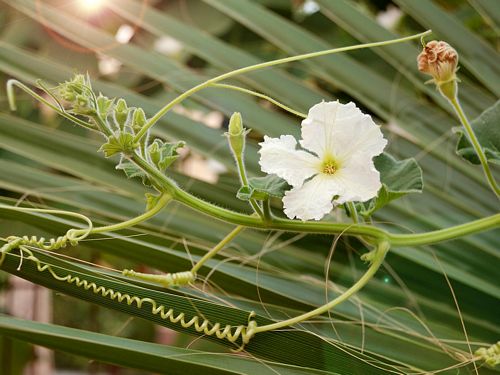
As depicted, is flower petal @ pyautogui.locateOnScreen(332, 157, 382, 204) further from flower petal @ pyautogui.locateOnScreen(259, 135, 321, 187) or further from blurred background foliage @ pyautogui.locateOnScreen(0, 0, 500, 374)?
blurred background foliage @ pyautogui.locateOnScreen(0, 0, 500, 374)

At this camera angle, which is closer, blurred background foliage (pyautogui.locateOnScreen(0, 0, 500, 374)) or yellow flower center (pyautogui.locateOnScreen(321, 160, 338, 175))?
yellow flower center (pyautogui.locateOnScreen(321, 160, 338, 175))

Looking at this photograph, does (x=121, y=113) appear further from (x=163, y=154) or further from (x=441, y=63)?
(x=441, y=63)

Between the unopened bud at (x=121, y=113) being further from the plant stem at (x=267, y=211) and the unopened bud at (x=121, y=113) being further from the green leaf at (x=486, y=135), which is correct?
the green leaf at (x=486, y=135)

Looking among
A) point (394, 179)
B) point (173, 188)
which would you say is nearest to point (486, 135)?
point (394, 179)

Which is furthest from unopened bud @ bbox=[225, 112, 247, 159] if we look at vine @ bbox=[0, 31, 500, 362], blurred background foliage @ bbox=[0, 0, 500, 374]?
blurred background foliage @ bbox=[0, 0, 500, 374]

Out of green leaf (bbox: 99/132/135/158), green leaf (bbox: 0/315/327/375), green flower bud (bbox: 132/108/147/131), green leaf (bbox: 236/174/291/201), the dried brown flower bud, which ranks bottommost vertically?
green leaf (bbox: 0/315/327/375)

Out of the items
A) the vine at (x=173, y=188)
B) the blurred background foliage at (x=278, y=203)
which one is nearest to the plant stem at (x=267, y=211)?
the vine at (x=173, y=188)
